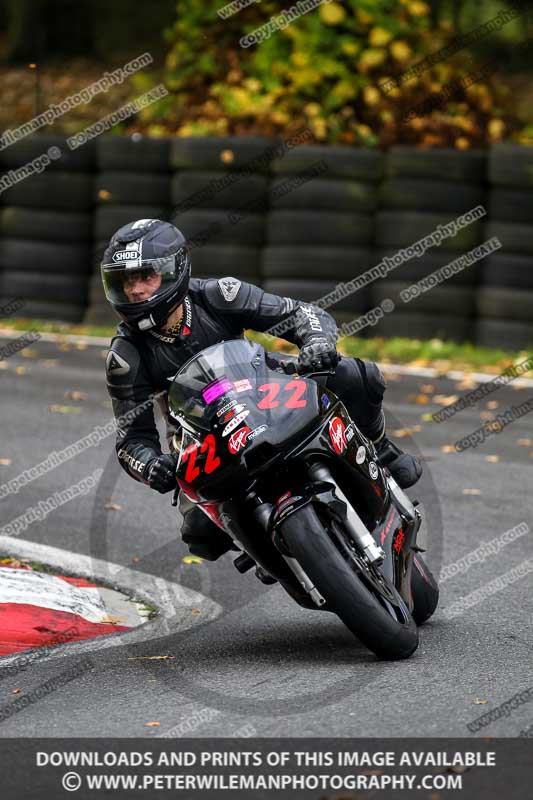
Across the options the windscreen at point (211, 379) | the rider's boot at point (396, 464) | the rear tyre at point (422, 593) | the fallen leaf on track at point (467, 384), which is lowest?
the fallen leaf on track at point (467, 384)

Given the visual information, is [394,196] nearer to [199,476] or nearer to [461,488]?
[461,488]

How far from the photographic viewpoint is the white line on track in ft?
18.0

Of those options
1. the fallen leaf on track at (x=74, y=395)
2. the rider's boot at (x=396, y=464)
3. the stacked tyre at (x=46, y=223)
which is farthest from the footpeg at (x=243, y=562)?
the stacked tyre at (x=46, y=223)

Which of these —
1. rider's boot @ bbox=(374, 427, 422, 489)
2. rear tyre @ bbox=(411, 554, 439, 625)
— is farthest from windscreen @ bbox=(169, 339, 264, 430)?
rear tyre @ bbox=(411, 554, 439, 625)

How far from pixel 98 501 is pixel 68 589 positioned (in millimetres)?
1977

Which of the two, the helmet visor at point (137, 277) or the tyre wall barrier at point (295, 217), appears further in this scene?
the tyre wall barrier at point (295, 217)

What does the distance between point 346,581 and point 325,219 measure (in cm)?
840

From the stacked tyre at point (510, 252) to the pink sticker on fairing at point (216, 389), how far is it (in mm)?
7713

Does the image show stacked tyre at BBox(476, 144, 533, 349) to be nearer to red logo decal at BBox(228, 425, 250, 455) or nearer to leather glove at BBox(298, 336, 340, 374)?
leather glove at BBox(298, 336, 340, 374)

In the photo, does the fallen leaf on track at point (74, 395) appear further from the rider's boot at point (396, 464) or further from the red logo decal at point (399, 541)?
the red logo decal at point (399, 541)

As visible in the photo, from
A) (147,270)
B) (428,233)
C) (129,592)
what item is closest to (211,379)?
(147,270)

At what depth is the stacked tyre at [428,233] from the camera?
40.4 feet

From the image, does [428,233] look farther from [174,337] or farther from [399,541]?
[399,541]

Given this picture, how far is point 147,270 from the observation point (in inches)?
205
